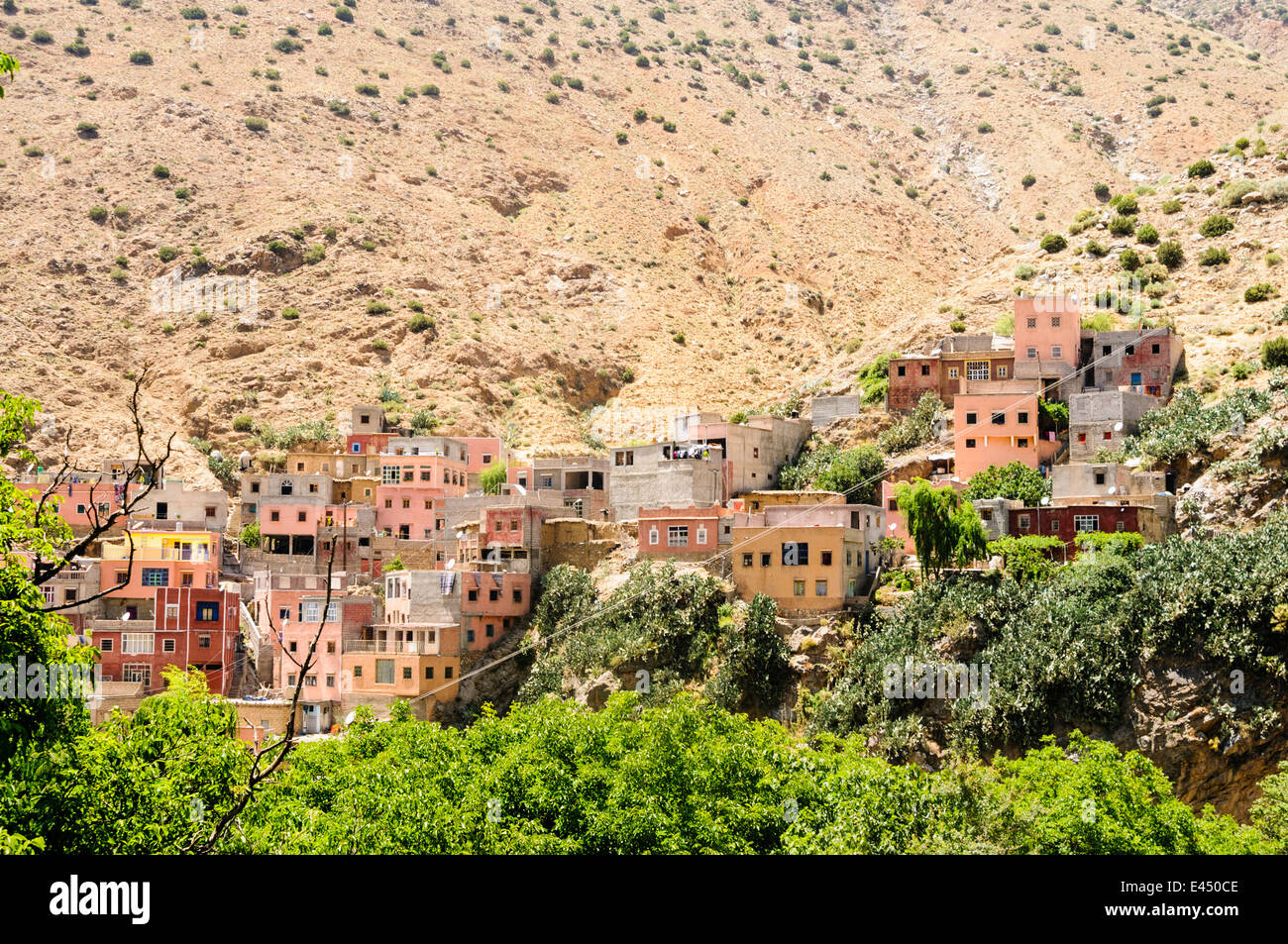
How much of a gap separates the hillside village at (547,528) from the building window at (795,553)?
53mm

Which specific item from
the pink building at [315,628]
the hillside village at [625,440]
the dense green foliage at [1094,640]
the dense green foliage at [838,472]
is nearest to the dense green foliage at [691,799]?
the hillside village at [625,440]

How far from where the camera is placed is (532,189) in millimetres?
111812

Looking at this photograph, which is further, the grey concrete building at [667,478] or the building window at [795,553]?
the grey concrete building at [667,478]

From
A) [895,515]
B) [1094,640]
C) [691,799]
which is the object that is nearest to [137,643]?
[895,515]

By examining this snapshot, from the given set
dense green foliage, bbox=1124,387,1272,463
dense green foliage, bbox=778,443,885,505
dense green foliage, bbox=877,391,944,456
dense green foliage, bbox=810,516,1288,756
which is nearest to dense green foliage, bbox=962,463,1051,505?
dense green foliage, bbox=1124,387,1272,463

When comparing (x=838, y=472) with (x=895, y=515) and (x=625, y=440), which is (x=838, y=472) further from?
(x=625, y=440)

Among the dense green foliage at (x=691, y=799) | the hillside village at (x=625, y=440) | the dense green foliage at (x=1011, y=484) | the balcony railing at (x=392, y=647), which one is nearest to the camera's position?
the dense green foliage at (x=691, y=799)

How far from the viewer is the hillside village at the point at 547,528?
4647 cm

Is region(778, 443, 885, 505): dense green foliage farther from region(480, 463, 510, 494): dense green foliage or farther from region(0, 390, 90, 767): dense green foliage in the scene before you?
region(0, 390, 90, 767): dense green foliage

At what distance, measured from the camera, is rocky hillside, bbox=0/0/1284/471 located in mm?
87250

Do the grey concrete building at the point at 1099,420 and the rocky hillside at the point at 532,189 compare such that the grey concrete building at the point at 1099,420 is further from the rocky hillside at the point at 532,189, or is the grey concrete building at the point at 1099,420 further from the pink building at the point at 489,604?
the pink building at the point at 489,604

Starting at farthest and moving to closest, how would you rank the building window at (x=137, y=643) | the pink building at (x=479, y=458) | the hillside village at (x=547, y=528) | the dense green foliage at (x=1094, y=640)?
the pink building at (x=479, y=458) → the building window at (x=137, y=643) → the hillside village at (x=547, y=528) → the dense green foliage at (x=1094, y=640)

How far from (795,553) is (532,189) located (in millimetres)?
71924
